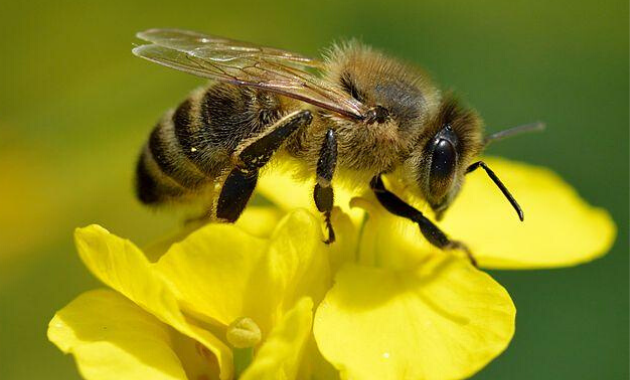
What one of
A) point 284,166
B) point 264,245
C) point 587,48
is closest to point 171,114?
point 284,166

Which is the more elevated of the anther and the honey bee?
the honey bee

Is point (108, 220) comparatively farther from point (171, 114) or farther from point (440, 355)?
point (440, 355)

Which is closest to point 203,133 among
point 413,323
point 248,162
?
point 248,162

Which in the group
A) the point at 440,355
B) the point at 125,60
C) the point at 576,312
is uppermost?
the point at 440,355

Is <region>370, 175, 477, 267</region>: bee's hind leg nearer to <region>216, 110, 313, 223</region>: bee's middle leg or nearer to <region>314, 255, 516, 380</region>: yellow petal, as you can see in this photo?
<region>314, 255, 516, 380</region>: yellow petal

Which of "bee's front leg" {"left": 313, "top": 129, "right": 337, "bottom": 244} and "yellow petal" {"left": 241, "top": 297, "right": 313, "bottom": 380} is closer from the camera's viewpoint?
"yellow petal" {"left": 241, "top": 297, "right": 313, "bottom": 380}

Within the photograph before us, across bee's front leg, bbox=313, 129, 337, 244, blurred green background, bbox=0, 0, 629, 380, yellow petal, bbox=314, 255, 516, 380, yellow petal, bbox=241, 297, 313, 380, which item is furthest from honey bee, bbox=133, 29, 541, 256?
blurred green background, bbox=0, 0, 629, 380

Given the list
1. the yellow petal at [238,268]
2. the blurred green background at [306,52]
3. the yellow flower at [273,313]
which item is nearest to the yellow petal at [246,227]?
the yellow flower at [273,313]
